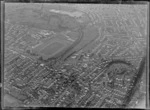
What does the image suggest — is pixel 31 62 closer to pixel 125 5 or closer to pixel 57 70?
pixel 57 70

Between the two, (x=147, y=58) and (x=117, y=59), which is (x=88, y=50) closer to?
(x=117, y=59)

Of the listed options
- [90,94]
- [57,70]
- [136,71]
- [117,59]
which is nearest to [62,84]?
[57,70]

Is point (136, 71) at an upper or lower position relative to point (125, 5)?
lower

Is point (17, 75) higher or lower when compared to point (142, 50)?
lower

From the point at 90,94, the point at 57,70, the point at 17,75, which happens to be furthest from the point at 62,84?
the point at 17,75

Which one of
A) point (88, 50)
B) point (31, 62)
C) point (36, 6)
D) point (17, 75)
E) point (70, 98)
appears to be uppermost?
point (36, 6)

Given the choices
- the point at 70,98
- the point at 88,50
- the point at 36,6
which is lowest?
the point at 70,98
